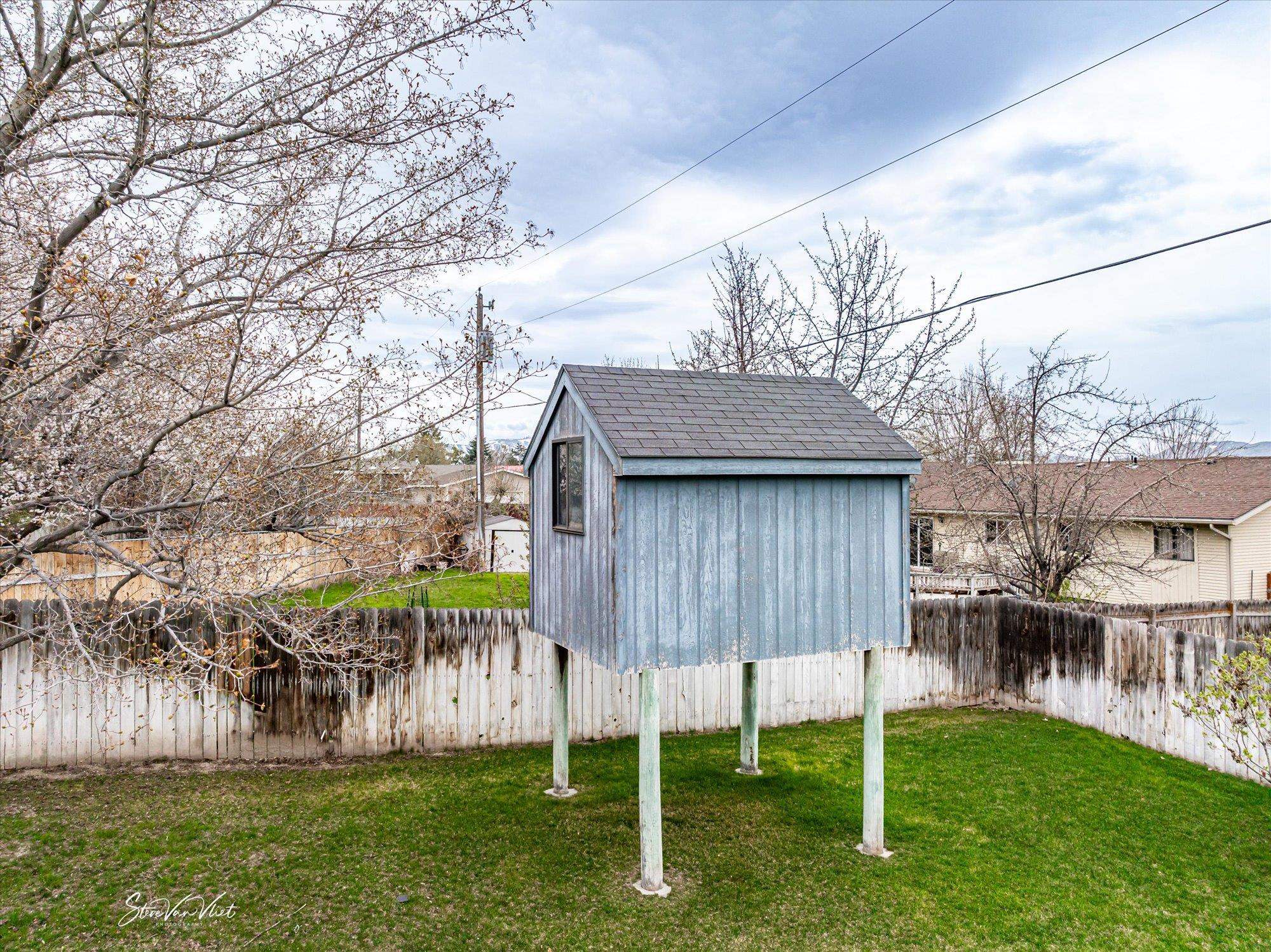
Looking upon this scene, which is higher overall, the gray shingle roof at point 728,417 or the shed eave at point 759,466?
the gray shingle roof at point 728,417

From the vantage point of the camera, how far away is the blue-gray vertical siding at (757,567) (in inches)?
195

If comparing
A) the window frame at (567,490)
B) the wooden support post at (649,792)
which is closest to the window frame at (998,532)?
the window frame at (567,490)

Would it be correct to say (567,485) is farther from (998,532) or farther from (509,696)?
(998,532)

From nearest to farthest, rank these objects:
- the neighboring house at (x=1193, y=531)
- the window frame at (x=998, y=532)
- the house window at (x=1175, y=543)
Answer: the window frame at (x=998, y=532) → the neighboring house at (x=1193, y=531) → the house window at (x=1175, y=543)

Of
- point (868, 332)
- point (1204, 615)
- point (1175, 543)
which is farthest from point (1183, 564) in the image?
point (868, 332)

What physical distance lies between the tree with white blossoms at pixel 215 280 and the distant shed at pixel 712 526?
3.24 feet

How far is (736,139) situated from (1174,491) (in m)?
15.3

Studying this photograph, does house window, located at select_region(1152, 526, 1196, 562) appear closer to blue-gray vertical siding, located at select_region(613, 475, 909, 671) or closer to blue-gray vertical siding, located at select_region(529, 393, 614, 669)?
blue-gray vertical siding, located at select_region(613, 475, 909, 671)

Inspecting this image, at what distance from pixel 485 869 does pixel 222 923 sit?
174 cm

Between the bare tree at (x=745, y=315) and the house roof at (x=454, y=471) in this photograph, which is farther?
the house roof at (x=454, y=471)

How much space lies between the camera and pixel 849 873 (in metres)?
5.39

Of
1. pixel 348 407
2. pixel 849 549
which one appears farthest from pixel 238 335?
pixel 849 549

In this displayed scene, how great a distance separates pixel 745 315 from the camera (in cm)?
1486

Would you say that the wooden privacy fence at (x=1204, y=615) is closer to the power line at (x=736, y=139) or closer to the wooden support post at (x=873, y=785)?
the wooden support post at (x=873, y=785)
